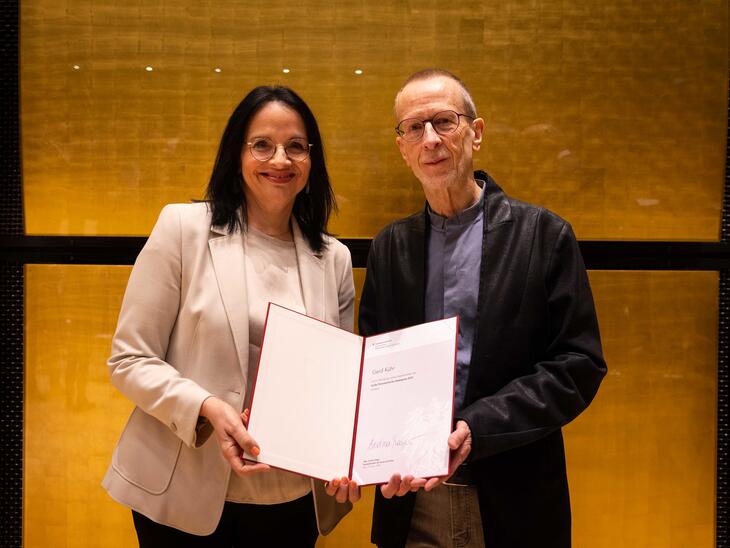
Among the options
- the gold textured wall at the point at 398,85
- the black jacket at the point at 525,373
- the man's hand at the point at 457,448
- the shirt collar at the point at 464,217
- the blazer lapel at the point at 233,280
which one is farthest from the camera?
the gold textured wall at the point at 398,85

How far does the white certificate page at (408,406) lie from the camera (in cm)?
129

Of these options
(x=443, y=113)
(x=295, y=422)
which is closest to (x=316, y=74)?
(x=443, y=113)

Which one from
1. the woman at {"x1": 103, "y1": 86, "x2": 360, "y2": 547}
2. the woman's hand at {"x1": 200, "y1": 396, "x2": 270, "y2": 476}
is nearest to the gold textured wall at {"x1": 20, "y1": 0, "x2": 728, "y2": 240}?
the woman at {"x1": 103, "y1": 86, "x2": 360, "y2": 547}

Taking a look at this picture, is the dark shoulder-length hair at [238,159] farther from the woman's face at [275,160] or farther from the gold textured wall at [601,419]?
the gold textured wall at [601,419]

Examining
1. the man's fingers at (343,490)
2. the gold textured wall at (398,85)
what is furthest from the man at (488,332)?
the gold textured wall at (398,85)

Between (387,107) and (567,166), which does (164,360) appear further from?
(567,166)

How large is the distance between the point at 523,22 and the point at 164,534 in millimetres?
2170

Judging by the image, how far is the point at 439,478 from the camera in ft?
4.14

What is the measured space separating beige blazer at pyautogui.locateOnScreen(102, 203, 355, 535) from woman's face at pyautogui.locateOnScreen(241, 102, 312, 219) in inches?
7.4

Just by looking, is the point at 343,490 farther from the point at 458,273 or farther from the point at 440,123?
the point at 440,123

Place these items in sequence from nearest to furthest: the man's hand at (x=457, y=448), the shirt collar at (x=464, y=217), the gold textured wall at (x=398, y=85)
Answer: the man's hand at (x=457, y=448)
the shirt collar at (x=464, y=217)
the gold textured wall at (x=398, y=85)

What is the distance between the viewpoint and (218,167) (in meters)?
1.72

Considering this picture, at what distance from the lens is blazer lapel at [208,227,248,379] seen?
1.52m

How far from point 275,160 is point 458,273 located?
0.60 meters
